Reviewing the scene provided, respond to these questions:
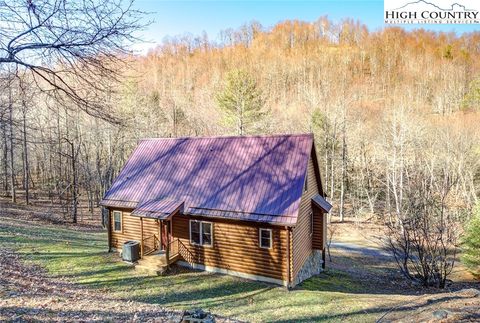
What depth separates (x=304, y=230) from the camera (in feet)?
48.5

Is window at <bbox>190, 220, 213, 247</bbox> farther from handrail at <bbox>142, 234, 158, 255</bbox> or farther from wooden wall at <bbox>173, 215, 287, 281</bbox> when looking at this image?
handrail at <bbox>142, 234, 158, 255</bbox>

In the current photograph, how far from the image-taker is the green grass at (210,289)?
1054 cm

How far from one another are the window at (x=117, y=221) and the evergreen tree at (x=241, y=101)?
19.1 meters

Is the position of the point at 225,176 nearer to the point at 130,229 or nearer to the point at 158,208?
the point at 158,208

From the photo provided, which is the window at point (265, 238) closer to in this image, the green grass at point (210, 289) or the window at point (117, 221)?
the green grass at point (210, 289)

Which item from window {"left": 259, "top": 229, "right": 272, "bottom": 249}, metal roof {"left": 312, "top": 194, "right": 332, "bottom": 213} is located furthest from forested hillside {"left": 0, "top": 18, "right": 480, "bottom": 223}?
window {"left": 259, "top": 229, "right": 272, "bottom": 249}

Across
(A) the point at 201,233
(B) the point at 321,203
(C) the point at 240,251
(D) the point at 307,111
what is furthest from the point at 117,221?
(D) the point at 307,111

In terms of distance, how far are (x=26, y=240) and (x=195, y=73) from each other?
63.4 m

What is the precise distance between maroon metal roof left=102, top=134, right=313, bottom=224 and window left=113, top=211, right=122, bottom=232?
2.49 ft

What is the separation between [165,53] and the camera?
81812 mm

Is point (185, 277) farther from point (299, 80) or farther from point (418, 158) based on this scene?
point (299, 80)

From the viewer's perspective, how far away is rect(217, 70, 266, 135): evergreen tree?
33906 mm

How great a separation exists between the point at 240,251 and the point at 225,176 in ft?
11.1

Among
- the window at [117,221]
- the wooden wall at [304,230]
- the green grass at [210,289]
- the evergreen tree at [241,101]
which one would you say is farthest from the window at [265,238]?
the evergreen tree at [241,101]
